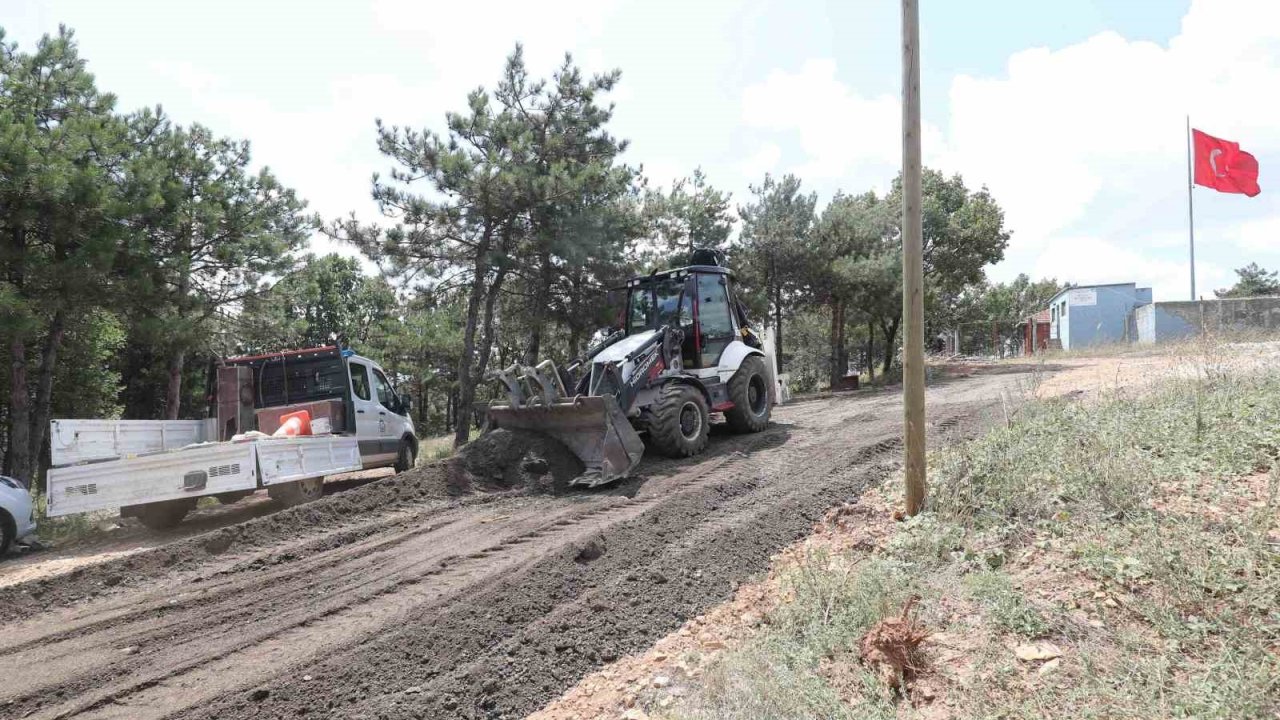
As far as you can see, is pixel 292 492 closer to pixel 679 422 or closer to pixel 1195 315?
pixel 679 422

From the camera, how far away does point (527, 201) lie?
1422 centimetres

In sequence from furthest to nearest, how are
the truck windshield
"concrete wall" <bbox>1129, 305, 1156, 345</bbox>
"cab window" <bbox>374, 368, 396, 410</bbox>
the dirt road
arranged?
1. "concrete wall" <bbox>1129, 305, 1156, 345</bbox>
2. "cab window" <bbox>374, 368, 396, 410</bbox>
3. the truck windshield
4. the dirt road

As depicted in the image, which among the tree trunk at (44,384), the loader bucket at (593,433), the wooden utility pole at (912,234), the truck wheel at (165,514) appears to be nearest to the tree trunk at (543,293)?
the loader bucket at (593,433)

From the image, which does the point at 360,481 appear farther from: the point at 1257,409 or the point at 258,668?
the point at 1257,409

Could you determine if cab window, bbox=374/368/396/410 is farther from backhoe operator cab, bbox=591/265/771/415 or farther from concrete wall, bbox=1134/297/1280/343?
concrete wall, bbox=1134/297/1280/343

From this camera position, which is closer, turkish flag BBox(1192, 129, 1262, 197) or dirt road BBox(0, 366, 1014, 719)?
dirt road BBox(0, 366, 1014, 719)

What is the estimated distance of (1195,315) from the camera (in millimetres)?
23266

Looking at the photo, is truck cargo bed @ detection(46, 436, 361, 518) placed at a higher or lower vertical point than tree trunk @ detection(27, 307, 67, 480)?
lower

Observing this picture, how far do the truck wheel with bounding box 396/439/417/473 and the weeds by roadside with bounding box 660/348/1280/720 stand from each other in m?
8.83

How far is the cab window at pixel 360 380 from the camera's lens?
11273mm

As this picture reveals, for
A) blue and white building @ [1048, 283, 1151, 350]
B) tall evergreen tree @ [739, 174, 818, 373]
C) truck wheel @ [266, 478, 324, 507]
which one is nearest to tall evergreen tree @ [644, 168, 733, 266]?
tall evergreen tree @ [739, 174, 818, 373]

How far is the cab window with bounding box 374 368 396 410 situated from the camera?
1186cm

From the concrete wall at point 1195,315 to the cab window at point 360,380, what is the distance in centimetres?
2031

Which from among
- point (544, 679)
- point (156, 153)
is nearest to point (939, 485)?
point (544, 679)
